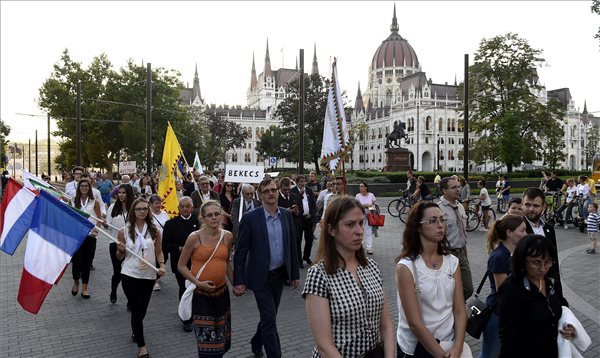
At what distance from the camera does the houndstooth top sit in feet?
8.71

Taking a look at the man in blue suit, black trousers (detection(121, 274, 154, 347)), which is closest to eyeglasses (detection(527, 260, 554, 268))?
the man in blue suit

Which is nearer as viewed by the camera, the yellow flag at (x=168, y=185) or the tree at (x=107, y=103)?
the yellow flag at (x=168, y=185)

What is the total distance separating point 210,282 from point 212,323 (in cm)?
37

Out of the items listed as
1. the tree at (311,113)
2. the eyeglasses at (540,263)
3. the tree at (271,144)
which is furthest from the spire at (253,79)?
the eyeglasses at (540,263)

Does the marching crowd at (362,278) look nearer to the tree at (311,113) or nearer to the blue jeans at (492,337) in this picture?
the blue jeans at (492,337)

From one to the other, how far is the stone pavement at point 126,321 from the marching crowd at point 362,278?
1.48 feet

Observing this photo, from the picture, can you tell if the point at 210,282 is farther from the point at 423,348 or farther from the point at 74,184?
the point at 74,184

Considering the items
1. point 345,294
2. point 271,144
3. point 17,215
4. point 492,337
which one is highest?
point 271,144

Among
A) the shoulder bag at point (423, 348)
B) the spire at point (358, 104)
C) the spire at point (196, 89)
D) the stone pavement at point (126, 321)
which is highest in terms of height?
the spire at point (196, 89)

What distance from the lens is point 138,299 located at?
568cm

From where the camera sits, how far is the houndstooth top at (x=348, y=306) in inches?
104

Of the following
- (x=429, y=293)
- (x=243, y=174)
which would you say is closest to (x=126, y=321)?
(x=243, y=174)

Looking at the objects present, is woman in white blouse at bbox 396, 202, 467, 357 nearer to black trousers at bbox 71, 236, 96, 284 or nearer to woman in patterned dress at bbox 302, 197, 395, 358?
woman in patterned dress at bbox 302, 197, 395, 358

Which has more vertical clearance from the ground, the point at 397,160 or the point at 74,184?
the point at 397,160
